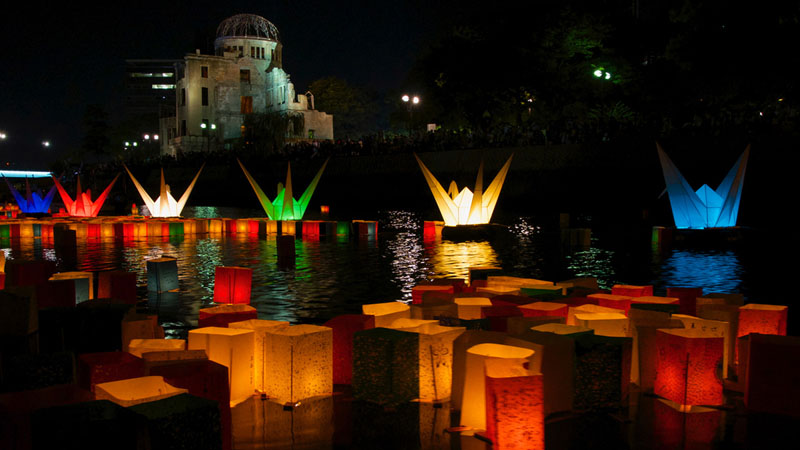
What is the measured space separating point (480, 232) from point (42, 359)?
45.0ft

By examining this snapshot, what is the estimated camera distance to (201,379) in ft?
13.2

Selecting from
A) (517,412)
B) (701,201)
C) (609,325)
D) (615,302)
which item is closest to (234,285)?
(615,302)

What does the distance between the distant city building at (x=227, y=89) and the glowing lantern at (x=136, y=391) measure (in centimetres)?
7538

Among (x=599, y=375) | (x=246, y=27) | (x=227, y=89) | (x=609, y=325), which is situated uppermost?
(x=246, y=27)

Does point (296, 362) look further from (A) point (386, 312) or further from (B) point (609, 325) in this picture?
(B) point (609, 325)

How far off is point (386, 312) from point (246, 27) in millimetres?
85935

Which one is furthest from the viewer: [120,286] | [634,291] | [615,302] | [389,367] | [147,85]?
[147,85]

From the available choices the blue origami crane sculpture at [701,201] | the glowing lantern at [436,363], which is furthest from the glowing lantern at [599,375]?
the blue origami crane sculpture at [701,201]

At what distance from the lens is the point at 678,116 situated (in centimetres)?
3350

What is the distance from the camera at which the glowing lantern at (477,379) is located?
163 inches

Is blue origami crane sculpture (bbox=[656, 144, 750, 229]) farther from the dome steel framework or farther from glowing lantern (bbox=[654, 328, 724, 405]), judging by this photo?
the dome steel framework

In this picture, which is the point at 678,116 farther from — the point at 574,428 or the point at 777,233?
the point at 574,428

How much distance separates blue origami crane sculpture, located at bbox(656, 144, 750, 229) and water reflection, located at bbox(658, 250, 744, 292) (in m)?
2.37

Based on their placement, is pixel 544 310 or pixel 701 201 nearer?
pixel 544 310
